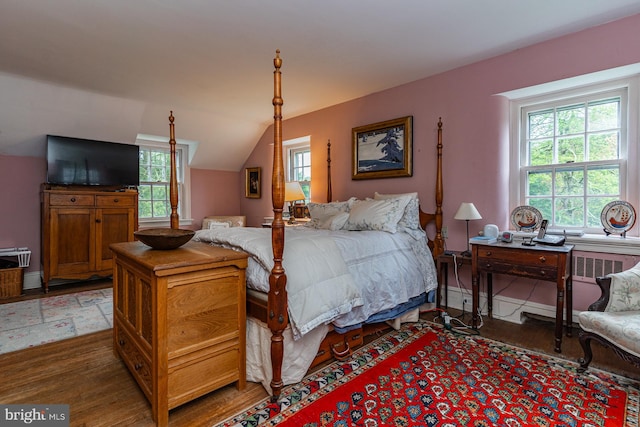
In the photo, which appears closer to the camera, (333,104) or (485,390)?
(485,390)

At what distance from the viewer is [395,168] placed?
3.62m

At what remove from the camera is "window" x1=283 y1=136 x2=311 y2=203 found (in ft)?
16.1

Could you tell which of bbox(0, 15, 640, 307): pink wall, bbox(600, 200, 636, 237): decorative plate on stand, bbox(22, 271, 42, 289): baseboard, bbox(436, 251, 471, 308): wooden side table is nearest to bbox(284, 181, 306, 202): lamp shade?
bbox(0, 15, 640, 307): pink wall

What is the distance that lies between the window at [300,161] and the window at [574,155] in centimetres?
278

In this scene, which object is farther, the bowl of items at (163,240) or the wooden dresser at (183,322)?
the bowl of items at (163,240)

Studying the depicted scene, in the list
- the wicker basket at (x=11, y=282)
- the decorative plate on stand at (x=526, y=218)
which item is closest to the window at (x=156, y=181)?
the wicker basket at (x=11, y=282)

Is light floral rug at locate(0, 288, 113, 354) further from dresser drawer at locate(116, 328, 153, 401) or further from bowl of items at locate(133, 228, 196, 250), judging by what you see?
bowl of items at locate(133, 228, 196, 250)

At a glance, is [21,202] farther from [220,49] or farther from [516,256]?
[516,256]

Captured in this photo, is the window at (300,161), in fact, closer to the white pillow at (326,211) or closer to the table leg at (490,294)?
the white pillow at (326,211)

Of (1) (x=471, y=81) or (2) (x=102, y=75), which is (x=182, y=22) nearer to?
(2) (x=102, y=75)

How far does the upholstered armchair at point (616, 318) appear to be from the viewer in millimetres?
1688

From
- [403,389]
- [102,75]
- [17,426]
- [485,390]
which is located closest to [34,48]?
[102,75]

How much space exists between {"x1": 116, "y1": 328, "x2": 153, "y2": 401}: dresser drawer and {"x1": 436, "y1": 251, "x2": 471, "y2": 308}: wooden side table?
246 cm

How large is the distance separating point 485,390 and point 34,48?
13.8 ft
